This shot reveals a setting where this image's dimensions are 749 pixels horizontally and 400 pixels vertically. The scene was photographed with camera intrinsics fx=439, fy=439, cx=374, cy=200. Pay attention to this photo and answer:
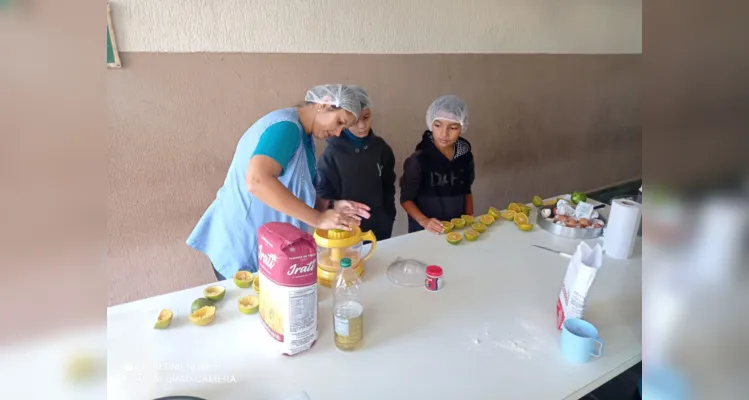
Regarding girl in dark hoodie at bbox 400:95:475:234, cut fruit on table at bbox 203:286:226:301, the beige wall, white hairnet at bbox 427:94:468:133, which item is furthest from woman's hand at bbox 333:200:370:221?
white hairnet at bbox 427:94:468:133

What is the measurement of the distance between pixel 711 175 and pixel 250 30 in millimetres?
1900

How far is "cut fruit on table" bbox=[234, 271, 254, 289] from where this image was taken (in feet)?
3.74

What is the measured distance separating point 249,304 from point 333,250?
0.25 m

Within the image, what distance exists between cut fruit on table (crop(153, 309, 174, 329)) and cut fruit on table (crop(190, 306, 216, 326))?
5 centimetres

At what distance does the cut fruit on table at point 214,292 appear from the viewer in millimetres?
1071

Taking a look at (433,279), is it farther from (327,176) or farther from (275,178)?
(327,176)

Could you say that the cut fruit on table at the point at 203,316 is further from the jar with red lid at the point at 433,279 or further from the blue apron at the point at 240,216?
the jar with red lid at the point at 433,279

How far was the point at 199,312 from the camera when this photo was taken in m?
1.01

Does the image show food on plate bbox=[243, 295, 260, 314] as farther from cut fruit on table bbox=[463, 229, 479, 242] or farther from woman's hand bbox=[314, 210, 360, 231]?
cut fruit on table bbox=[463, 229, 479, 242]

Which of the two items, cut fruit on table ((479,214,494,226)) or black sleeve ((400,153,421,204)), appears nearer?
cut fruit on table ((479,214,494,226))

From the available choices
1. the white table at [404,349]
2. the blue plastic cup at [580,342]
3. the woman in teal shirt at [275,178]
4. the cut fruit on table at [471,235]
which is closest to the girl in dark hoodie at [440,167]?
the cut fruit on table at [471,235]

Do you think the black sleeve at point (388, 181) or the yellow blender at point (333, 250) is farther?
the black sleeve at point (388, 181)

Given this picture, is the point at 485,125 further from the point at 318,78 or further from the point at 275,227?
the point at 275,227

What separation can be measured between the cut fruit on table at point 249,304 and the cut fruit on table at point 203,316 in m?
0.06
